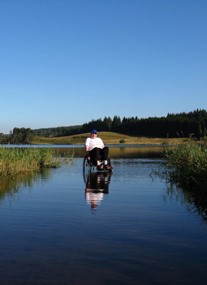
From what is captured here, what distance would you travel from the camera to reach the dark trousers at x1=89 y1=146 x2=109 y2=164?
19.0m

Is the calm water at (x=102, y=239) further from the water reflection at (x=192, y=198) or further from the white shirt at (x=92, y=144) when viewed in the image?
the white shirt at (x=92, y=144)

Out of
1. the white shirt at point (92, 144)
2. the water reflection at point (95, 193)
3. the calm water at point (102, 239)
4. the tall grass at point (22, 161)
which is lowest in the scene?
the calm water at point (102, 239)

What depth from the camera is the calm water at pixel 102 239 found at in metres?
4.65

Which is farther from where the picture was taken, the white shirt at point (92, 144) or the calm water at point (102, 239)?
the white shirt at point (92, 144)

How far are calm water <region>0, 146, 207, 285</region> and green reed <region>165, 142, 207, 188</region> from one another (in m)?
0.81

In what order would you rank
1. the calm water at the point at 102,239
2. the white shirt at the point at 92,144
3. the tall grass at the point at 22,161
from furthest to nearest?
the white shirt at the point at 92,144, the tall grass at the point at 22,161, the calm water at the point at 102,239

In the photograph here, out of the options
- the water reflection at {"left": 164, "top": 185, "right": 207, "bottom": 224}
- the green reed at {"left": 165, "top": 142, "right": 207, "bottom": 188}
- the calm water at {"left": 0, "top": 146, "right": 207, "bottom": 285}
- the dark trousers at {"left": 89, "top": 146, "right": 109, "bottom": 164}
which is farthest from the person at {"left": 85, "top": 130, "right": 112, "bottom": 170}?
the calm water at {"left": 0, "top": 146, "right": 207, "bottom": 285}

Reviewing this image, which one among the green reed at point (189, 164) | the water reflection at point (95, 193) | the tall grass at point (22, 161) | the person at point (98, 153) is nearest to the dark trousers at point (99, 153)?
the person at point (98, 153)

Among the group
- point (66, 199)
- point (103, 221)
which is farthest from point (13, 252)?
point (66, 199)

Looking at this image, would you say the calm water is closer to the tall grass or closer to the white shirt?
the tall grass

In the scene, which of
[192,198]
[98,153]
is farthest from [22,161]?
[192,198]

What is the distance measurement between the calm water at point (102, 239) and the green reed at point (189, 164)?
2.65 ft

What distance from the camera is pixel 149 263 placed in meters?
5.06

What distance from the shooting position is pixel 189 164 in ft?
43.3
